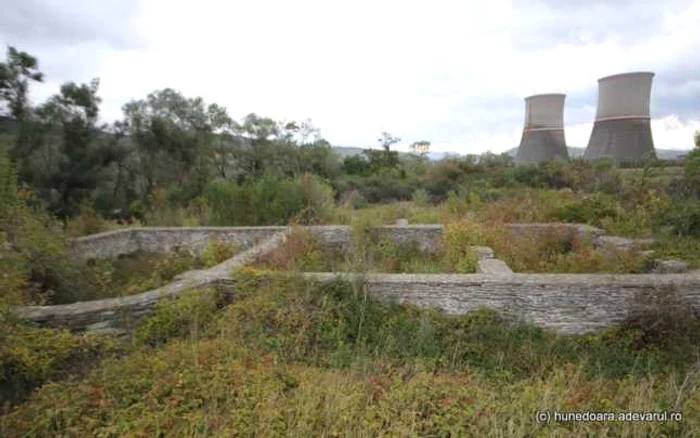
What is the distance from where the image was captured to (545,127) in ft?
77.2

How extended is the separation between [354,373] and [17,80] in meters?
11.7

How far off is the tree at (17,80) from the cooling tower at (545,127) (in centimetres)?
2408

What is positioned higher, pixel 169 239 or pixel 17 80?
pixel 17 80

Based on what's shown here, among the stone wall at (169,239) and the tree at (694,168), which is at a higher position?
the tree at (694,168)

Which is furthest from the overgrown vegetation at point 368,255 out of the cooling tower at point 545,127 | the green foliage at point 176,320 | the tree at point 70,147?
the cooling tower at point 545,127

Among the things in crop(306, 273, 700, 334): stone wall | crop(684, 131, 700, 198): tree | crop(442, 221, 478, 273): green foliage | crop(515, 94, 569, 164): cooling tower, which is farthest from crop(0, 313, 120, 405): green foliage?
crop(515, 94, 569, 164): cooling tower

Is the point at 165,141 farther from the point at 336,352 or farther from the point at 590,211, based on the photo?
the point at 590,211

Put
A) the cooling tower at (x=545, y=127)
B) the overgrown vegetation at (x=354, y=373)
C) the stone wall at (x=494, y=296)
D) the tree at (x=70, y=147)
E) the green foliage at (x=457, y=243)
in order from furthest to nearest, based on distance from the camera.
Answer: the cooling tower at (x=545, y=127)
the tree at (x=70, y=147)
the green foliage at (x=457, y=243)
the stone wall at (x=494, y=296)
the overgrown vegetation at (x=354, y=373)

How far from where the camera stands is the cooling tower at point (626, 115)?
2011cm

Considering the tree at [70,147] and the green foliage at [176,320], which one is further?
the tree at [70,147]

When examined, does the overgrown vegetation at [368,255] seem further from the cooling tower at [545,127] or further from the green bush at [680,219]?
the cooling tower at [545,127]

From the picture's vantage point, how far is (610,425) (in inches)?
95.3

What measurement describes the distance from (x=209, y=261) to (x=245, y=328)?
3410 mm

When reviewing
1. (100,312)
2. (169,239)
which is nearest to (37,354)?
(100,312)
